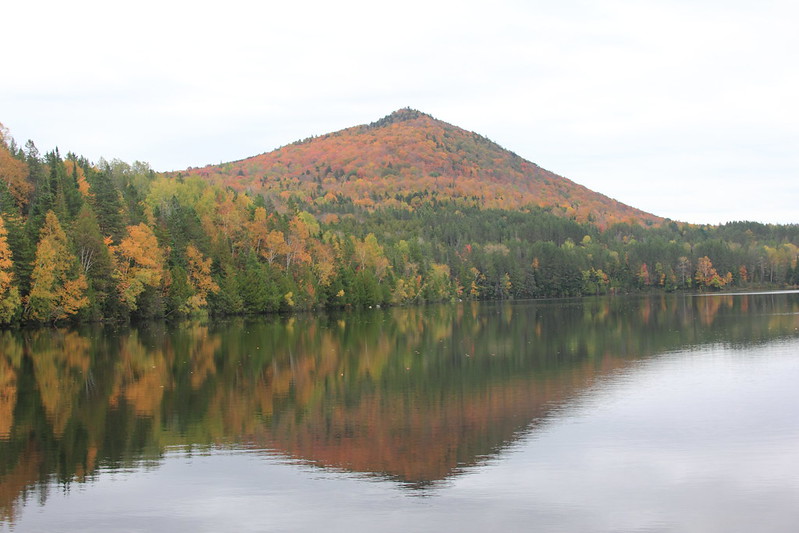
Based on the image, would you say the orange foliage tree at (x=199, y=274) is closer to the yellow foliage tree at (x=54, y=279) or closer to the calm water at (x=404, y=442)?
the yellow foliage tree at (x=54, y=279)

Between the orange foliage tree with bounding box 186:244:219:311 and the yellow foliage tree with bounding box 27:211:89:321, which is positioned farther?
the orange foliage tree with bounding box 186:244:219:311

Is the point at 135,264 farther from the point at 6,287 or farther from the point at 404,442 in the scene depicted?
the point at 404,442

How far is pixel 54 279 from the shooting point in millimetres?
72000

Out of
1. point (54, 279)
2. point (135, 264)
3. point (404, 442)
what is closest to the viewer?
point (404, 442)

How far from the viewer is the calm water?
16531 mm

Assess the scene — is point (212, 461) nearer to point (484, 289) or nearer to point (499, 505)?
point (499, 505)

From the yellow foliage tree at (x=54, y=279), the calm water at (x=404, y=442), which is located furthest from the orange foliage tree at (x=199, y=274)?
the calm water at (x=404, y=442)

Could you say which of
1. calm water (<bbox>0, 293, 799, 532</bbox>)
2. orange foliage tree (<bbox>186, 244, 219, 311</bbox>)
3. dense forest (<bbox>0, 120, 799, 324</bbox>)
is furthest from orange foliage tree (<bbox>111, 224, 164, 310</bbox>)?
calm water (<bbox>0, 293, 799, 532</bbox>)

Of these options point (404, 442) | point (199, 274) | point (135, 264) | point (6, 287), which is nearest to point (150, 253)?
point (135, 264)

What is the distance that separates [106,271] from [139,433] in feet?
189

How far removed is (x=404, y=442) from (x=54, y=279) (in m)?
58.7

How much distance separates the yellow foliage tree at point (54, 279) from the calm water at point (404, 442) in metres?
27.5

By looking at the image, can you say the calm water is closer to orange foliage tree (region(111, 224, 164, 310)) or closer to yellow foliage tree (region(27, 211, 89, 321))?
yellow foliage tree (region(27, 211, 89, 321))

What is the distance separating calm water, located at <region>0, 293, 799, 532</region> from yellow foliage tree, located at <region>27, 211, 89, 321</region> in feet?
90.1
